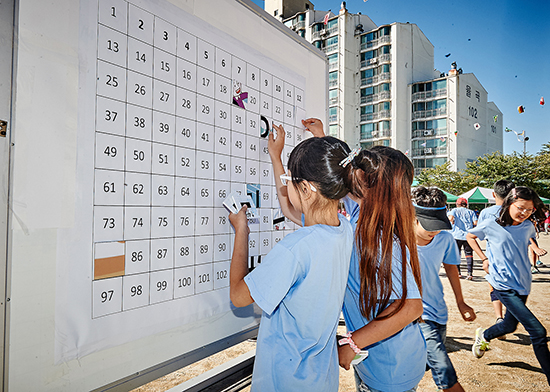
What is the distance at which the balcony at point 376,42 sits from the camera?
1024 inches

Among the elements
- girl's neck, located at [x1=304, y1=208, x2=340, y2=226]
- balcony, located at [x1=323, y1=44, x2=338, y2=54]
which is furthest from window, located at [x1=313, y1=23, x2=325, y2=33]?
girl's neck, located at [x1=304, y1=208, x2=340, y2=226]

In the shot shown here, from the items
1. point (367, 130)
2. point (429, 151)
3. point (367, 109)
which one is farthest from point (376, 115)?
point (429, 151)

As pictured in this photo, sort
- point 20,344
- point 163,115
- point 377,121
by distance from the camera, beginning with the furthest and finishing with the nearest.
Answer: point 377,121 < point 163,115 < point 20,344

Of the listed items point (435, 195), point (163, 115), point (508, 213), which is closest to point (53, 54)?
point (163, 115)

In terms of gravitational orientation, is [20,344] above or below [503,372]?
above

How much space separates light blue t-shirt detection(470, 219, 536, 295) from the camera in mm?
2723

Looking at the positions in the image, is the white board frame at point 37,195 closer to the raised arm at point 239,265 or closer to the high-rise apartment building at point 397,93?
the raised arm at point 239,265

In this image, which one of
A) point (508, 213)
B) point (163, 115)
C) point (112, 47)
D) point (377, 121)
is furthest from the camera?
point (377, 121)

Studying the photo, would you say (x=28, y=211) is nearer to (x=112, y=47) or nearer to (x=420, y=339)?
(x=112, y=47)

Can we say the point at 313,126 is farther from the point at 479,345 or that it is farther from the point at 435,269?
the point at 479,345

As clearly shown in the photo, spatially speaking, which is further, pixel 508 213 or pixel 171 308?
pixel 508 213

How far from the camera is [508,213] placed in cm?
288

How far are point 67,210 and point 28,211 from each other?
0.09 metres

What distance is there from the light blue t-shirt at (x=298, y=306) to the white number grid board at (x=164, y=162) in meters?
0.33
